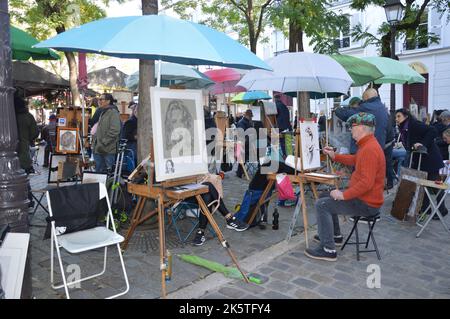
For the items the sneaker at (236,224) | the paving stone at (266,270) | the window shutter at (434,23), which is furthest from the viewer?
the window shutter at (434,23)

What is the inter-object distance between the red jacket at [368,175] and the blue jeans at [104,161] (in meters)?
4.20

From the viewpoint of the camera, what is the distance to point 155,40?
10.9 feet

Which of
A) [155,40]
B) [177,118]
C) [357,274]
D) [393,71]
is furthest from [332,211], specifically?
[393,71]

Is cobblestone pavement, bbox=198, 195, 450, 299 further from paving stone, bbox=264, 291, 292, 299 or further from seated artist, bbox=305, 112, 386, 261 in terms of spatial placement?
seated artist, bbox=305, 112, 386, 261

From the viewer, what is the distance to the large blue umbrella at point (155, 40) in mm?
3232

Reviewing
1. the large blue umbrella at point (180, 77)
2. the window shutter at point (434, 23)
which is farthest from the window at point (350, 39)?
the large blue umbrella at point (180, 77)

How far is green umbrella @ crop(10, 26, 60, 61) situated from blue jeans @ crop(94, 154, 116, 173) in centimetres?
180

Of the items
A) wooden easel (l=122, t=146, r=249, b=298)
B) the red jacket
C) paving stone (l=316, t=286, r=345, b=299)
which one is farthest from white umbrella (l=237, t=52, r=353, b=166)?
paving stone (l=316, t=286, r=345, b=299)

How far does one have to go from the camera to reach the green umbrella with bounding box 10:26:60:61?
5.53 metres

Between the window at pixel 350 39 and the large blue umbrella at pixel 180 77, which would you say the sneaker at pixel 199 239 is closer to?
the large blue umbrella at pixel 180 77

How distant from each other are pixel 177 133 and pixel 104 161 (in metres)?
3.44

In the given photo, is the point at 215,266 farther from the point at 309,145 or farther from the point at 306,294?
the point at 309,145

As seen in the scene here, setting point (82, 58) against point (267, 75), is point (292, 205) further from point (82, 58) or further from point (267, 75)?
point (82, 58)

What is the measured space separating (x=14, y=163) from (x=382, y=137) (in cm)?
522
